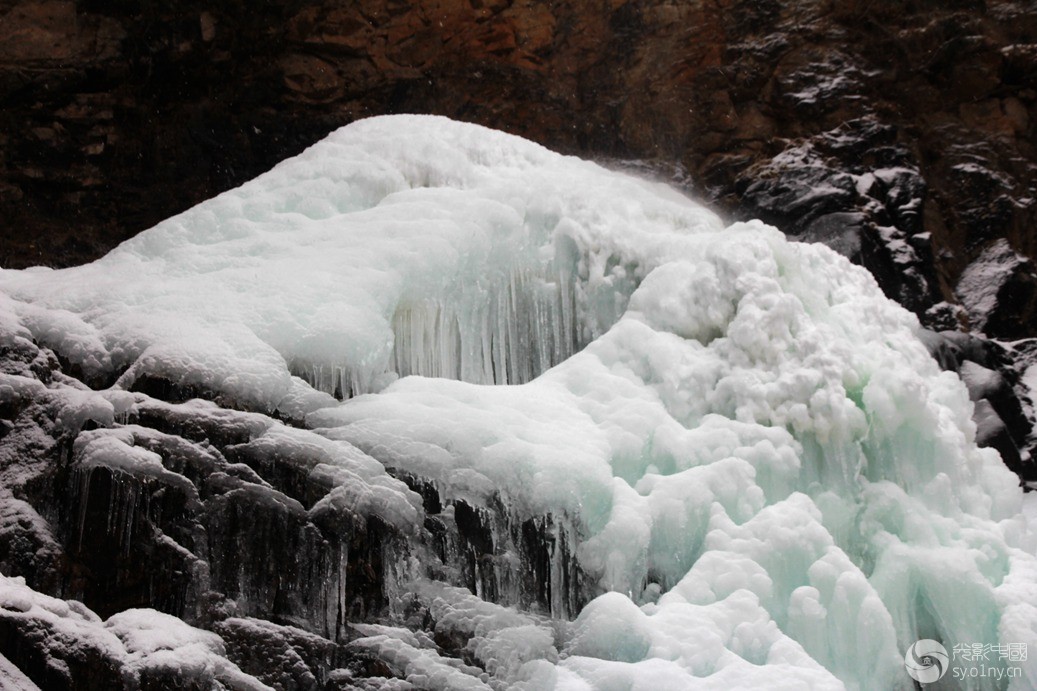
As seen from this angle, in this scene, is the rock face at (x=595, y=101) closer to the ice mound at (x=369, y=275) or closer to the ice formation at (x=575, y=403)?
the ice formation at (x=575, y=403)

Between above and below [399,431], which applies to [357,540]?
below

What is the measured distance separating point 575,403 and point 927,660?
221cm

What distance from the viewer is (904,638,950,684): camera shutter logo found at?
492 cm

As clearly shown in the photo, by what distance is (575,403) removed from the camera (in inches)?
202

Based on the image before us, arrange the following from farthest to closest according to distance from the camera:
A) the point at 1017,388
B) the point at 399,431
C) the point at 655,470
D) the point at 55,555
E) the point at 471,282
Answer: the point at 1017,388, the point at 471,282, the point at 655,470, the point at 399,431, the point at 55,555

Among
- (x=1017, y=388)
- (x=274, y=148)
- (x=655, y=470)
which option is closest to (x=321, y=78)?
(x=274, y=148)

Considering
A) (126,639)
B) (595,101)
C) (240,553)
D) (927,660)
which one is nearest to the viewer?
(126,639)

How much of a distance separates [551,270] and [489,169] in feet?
2.85

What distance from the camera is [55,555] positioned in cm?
420

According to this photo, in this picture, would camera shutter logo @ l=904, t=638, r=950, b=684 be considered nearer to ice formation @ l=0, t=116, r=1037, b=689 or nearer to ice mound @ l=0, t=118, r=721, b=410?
ice formation @ l=0, t=116, r=1037, b=689

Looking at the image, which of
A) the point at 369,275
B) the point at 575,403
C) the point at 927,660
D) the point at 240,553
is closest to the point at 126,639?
the point at 240,553

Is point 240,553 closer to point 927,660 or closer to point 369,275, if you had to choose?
point 369,275

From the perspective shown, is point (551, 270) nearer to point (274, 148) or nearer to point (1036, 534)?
point (1036, 534)

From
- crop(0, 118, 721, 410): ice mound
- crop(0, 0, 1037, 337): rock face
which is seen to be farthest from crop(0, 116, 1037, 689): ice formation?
crop(0, 0, 1037, 337): rock face
